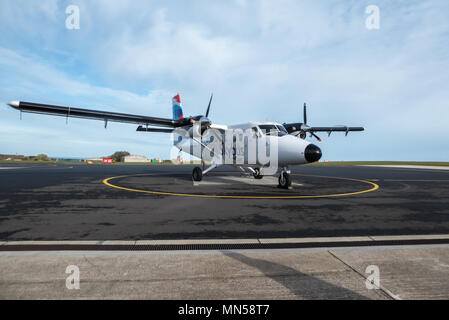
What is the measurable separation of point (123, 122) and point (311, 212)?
481 inches

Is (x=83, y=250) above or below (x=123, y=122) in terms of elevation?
below

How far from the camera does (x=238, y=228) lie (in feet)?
17.0

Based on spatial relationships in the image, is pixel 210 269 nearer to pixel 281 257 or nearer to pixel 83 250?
pixel 281 257

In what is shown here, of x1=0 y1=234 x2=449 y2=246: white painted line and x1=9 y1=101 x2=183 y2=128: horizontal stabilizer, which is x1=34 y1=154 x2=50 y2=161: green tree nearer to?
x1=9 y1=101 x2=183 y2=128: horizontal stabilizer

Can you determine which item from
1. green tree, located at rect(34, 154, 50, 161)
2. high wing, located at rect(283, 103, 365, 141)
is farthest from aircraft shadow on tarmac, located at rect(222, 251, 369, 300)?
green tree, located at rect(34, 154, 50, 161)

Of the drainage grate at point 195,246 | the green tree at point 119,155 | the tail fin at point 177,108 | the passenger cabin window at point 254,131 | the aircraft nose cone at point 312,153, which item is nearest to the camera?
the drainage grate at point 195,246

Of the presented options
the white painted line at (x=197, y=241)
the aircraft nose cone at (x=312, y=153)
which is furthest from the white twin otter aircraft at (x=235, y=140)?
the white painted line at (x=197, y=241)

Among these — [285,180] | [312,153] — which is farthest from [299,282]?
[285,180]

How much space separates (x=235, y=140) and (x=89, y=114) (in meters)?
8.21

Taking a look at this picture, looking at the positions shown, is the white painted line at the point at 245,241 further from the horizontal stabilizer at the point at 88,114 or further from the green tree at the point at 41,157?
the green tree at the point at 41,157

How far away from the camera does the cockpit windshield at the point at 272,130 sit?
477 inches

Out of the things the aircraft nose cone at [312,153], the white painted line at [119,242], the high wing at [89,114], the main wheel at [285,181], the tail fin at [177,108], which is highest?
the tail fin at [177,108]

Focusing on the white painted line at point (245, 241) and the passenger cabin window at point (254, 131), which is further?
the passenger cabin window at point (254, 131)
